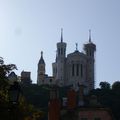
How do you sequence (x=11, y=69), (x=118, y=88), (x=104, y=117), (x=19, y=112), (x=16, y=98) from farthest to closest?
1. (x=118, y=88)
2. (x=104, y=117)
3. (x=11, y=69)
4. (x=19, y=112)
5. (x=16, y=98)

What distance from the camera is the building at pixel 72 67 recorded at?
Result: 174250 millimetres

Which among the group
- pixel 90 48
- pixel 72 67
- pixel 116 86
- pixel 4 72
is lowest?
pixel 4 72

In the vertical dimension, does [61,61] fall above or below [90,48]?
below

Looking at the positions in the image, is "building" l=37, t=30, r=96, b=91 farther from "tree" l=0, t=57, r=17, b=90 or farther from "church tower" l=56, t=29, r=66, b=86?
"tree" l=0, t=57, r=17, b=90

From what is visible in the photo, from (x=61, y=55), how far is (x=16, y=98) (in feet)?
546

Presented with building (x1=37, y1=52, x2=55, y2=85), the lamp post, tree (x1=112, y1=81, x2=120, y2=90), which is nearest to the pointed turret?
building (x1=37, y1=52, x2=55, y2=85)

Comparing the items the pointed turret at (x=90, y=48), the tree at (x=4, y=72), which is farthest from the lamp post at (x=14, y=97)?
the pointed turret at (x=90, y=48)

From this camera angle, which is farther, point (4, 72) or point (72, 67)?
point (72, 67)

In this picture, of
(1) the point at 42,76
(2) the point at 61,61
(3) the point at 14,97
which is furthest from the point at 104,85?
(3) the point at 14,97

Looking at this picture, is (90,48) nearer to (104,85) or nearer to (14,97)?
(104,85)

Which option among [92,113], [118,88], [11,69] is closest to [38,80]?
[118,88]

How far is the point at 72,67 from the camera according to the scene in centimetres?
17562

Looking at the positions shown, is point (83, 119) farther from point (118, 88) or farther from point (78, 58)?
point (78, 58)

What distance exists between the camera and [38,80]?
17638 cm
